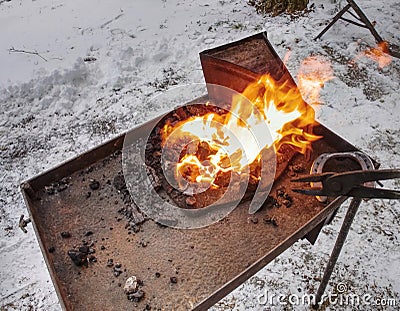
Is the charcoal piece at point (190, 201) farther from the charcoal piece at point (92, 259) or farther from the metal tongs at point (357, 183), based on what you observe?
the metal tongs at point (357, 183)

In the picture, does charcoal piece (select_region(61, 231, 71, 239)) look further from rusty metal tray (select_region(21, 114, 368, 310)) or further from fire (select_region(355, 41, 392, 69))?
fire (select_region(355, 41, 392, 69))

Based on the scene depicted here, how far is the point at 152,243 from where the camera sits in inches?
99.8

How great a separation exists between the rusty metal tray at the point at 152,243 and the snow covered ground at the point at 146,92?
0.94m

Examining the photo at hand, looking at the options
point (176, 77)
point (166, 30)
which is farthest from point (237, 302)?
point (166, 30)

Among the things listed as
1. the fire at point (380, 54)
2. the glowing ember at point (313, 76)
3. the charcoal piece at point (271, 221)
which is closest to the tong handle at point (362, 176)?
the charcoal piece at point (271, 221)

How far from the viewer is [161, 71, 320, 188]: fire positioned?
280 cm

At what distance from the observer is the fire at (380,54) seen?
16.0ft

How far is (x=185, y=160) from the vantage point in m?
2.84

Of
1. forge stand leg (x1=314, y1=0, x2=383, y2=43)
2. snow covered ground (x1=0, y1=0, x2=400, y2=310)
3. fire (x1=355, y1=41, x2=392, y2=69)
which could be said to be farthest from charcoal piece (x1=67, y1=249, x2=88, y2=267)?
fire (x1=355, y1=41, x2=392, y2=69)

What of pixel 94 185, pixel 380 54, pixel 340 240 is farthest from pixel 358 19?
pixel 94 185

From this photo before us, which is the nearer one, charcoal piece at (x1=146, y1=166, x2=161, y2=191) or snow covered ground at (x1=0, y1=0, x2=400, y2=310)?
charcoal piece at (x1=146, y1=166, x2=161, y2=191)

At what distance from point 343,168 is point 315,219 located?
19.5 inches

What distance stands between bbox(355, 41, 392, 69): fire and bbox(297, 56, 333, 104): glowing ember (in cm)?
46

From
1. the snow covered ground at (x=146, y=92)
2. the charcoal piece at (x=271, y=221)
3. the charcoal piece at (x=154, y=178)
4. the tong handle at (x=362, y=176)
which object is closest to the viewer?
the tong handle at (x=362, y=176)
